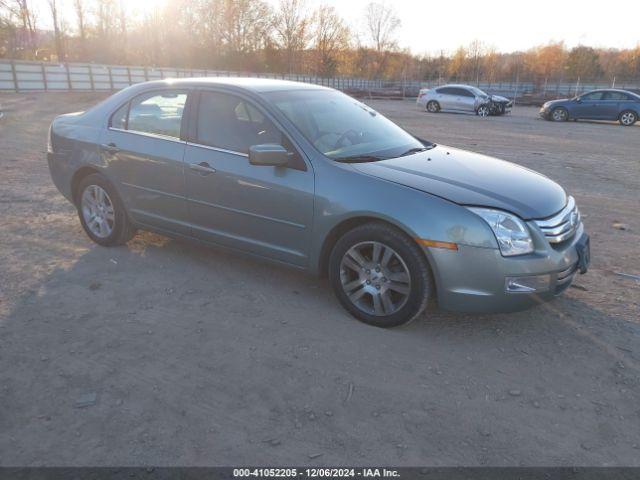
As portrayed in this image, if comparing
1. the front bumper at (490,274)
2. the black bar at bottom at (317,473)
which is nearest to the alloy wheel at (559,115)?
the front bumper at (490,274)

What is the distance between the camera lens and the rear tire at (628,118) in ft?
70.2

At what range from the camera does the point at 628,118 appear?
21.5 m

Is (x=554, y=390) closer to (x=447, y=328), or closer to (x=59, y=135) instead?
(x=447, y=328)

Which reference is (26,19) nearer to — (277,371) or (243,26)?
(243,26)

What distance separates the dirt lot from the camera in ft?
8.37

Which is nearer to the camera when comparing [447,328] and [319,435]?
[319,435]

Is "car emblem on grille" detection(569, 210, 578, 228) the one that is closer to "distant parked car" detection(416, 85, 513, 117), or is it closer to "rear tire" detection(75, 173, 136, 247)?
"rear tire" detection(75, 173, 136, 247)

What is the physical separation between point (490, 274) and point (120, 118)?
366 cm

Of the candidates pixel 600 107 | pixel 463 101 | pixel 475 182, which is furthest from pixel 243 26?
pixel 475 182

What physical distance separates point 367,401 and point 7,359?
2.22 m

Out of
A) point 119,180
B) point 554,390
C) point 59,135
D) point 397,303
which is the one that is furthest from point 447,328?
point 59,135

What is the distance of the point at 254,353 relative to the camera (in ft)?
11.0

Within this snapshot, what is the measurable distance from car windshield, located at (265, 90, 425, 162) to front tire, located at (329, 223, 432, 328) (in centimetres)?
67

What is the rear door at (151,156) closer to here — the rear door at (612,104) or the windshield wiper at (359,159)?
the windshield wiper at (359,159)
